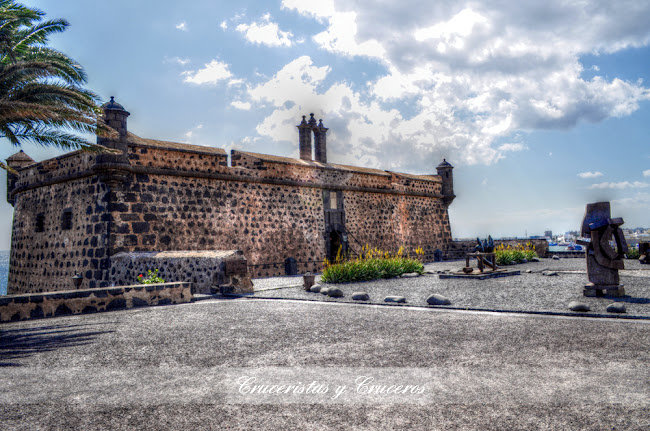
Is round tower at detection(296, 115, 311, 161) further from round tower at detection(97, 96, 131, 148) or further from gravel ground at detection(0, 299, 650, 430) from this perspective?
gravel ground at detection(0, 299, 650, 430)

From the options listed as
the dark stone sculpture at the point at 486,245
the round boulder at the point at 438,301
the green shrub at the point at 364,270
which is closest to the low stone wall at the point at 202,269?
the green shrub at the point at 364,270

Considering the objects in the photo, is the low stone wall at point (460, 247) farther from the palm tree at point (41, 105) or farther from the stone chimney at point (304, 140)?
the palm tree at point (41, 105)

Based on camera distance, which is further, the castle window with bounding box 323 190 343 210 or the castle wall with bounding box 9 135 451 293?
the castle window with bounding box 323 190 343 210

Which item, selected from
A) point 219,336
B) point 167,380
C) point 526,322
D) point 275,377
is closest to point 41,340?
point 219,336

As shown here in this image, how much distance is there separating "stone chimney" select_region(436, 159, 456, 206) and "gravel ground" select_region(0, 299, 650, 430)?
68.8 feet

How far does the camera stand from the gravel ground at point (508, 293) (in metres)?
7.64

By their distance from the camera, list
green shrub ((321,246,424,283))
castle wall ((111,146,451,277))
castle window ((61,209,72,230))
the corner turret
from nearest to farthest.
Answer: green shrub ((321,246,424,283)) < the corner turret < castle wall ((111,146,451,277)) < castle window ((61,209,72,230))

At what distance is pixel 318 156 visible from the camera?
23641mm

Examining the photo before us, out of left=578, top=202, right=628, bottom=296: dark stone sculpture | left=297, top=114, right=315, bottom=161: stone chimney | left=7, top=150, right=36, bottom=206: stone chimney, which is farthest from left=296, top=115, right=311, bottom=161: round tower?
left=578, top=202, right=628, bottom=296: dark stone sculpture

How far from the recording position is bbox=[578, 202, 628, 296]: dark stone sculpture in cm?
882

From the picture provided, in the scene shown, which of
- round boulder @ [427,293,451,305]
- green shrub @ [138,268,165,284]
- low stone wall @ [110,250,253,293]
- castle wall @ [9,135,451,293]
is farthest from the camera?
castle wall @ [9,135,451,293]

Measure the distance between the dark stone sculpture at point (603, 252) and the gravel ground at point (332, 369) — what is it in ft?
9.95

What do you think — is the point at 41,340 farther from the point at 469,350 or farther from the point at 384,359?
the point at 469,350

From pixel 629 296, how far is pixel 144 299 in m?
9.70
